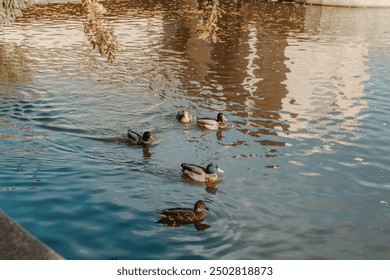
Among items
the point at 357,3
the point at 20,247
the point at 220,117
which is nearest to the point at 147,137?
the point at 220,117

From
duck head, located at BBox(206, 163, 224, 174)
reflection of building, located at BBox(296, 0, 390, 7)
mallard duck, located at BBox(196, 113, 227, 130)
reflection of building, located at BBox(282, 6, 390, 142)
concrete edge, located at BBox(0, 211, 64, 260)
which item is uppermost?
concrete edge, located at BBox(0, 211, 64, 260)

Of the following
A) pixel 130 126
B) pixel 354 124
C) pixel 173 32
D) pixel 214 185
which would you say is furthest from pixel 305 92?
pixel 173 32

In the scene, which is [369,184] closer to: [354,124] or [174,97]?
[354,124]

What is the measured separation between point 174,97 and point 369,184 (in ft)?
33.0

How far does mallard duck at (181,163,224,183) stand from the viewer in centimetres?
1471

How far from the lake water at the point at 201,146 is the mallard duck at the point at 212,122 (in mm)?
309

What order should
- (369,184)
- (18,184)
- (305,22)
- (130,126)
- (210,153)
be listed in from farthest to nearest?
1. (305,22)
2. (130,126)
3. (210,153)
4. (369,184)
5. (18,184)

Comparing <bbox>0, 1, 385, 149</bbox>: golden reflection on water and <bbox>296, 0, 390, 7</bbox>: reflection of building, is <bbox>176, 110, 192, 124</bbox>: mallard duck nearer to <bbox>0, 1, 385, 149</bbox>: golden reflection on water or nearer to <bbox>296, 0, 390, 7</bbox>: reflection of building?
<bbox>0, 1, 385, 149</bbox>: golden reflection on water

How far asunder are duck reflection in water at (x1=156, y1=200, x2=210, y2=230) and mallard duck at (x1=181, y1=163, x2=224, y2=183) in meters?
2.17

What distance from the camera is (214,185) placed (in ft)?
48.6

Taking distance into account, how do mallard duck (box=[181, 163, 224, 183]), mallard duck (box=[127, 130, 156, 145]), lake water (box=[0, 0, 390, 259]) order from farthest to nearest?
mallard duck (box=[127, 130, 156, 145])
mallard duck (box=[181, 163, 224, 183])
lake water (box=[0, 0, 390, 259])

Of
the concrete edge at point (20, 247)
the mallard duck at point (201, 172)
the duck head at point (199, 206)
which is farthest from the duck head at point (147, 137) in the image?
the concrete edge at point (20, 247)

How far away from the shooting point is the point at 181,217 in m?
12.4

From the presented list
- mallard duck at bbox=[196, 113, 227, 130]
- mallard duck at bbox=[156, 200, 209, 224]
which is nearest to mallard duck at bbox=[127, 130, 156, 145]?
mallard duck at bbox=[196, 113, 227, 130]
